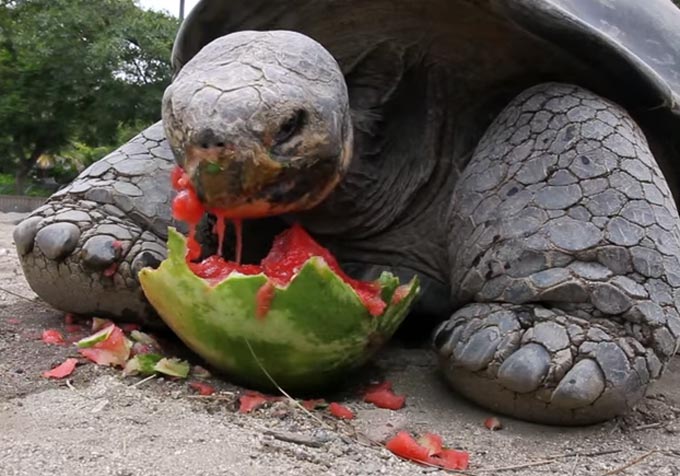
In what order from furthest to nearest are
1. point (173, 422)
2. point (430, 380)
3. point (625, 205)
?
1. point (430, 380)
2. point (625, 205)
3. point (173, 422)

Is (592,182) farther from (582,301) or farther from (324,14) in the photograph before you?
(324,14)

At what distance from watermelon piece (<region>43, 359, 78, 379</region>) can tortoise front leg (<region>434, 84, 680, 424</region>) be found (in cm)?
81

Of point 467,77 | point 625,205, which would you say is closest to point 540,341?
point 625,205

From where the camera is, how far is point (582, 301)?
1822 millimetres

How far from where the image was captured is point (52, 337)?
2.20m

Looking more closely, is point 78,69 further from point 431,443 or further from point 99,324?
point 431,443

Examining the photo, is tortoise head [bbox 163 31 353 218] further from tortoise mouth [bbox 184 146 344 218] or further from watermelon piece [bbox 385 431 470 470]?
watermelon piece [bbox 385 431 470 470]

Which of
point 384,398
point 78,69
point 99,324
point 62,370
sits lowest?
point 78,69

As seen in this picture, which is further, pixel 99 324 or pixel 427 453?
pixel 99 324

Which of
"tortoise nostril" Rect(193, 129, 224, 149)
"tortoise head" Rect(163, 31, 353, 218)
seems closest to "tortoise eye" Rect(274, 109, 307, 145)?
"tortoise head" Rect(163, 31, 353, 218)

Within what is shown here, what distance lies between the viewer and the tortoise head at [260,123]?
1.58 meters

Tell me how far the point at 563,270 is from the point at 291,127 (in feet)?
2.18

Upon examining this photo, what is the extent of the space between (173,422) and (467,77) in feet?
4.46

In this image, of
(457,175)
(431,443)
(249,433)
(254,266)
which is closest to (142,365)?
(254,266)
